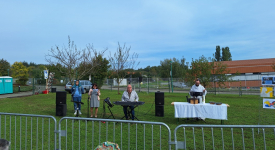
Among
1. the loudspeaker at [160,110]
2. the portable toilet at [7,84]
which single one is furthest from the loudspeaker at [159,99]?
the portable toilet at [7,84]

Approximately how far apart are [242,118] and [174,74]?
151 ft

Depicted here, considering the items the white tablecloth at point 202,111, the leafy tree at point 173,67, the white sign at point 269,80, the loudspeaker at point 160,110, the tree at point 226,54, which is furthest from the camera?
the tree at point 226,54

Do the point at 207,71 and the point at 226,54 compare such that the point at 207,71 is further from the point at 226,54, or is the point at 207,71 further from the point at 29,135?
the point at 226,54

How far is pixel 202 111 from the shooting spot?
7750 millimetres

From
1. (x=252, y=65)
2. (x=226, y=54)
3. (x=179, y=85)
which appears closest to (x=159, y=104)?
(x=179, y=85)

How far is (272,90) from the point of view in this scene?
21.9 ft

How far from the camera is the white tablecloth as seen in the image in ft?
24.9

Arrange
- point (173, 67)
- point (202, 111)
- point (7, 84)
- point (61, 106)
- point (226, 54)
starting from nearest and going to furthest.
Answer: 1. point (202, 111)
2. point (61, 106)
3. point (7, 84)
4. point (173, 67)
5. point (226, 54)

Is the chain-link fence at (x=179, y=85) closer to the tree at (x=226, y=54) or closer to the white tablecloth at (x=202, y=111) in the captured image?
the white tablecloth at (x=202, y=111)

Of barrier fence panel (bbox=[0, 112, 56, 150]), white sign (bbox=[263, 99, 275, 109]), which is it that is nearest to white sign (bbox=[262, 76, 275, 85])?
white sign (bbox=[263, 99, 275, 109])

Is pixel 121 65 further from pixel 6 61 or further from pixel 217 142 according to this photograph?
pixel 6 61

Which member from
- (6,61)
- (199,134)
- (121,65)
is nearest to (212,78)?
(121,65)

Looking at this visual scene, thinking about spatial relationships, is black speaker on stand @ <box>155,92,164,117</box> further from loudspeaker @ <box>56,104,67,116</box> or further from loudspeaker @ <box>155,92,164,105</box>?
loudspeaker @ <box>56,104,67,116</box>

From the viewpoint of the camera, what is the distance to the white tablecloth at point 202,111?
7.60m
